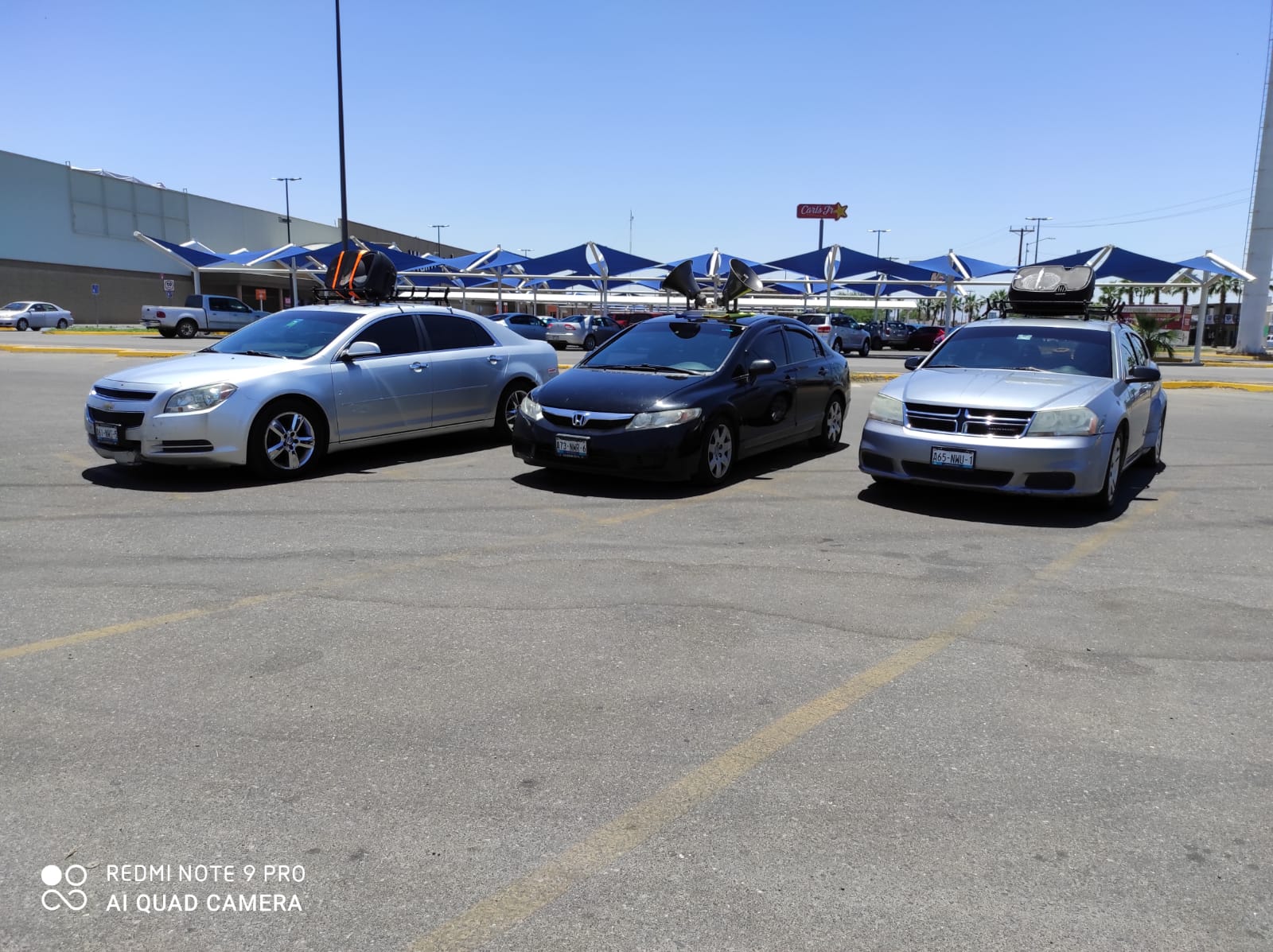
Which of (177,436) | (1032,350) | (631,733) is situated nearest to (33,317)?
(177,436)

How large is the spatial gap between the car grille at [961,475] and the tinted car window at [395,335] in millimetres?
5050

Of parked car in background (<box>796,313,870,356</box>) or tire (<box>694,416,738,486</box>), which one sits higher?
parked car in background (<box>796,313,870,356</box>)

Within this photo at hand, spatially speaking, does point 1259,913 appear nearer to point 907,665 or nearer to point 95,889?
point 907,665

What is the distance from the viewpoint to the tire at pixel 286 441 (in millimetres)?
8539

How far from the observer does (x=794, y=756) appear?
3.67 m

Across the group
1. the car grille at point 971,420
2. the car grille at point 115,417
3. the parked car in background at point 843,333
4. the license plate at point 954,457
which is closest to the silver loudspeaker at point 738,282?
the car grille at point 971,420

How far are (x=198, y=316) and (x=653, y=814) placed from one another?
45.0 m

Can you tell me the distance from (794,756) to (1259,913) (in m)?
1.47

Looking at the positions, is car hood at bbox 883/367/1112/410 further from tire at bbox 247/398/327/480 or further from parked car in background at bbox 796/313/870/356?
parked car in background at bbox 796/313/870/356

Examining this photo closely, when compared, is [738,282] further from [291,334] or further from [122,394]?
[122,394]

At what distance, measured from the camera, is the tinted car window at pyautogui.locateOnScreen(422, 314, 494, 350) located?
10.4m

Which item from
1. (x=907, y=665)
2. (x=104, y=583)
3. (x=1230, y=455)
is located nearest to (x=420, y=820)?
(x=907, y=665)

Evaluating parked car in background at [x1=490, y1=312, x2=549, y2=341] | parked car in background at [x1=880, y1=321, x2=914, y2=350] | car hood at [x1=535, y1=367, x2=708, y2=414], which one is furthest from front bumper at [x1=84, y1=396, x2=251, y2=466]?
parked car in background at [x1=880, y1=321, x2=914, y2=350]

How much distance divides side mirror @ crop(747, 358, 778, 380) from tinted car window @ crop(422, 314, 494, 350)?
3.19m
